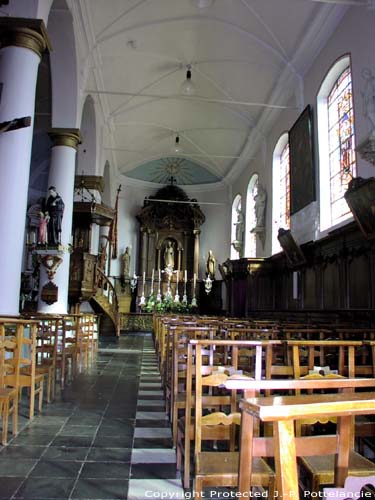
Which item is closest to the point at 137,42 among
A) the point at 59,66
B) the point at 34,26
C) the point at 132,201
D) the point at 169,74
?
the point at 169,74

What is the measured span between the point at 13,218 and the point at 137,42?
26.2ft

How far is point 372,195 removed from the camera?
659cm

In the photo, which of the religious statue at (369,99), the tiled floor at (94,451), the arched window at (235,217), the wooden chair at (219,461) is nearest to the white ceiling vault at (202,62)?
the religious statue at (369,99)

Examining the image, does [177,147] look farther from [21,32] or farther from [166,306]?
[21,32]

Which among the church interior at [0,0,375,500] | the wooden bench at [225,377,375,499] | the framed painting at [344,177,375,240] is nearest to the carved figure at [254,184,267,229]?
the church interior at [0,0,375,500]

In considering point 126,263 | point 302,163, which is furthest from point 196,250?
point 302,163

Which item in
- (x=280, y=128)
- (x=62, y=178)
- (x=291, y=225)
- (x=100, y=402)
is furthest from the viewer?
(x=280, y=128)

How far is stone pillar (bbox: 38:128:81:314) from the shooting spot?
29.5 feet

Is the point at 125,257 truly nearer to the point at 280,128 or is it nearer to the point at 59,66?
the point at 280,128

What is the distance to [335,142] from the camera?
32.0ft

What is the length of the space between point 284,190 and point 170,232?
8470mm

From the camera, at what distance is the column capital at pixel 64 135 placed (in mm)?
9531

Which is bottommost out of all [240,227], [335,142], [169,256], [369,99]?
[169,256]

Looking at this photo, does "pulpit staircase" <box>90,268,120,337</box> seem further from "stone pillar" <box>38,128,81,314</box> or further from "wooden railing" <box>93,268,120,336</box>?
"stone pillar" <box>38,128,81,314</box>
